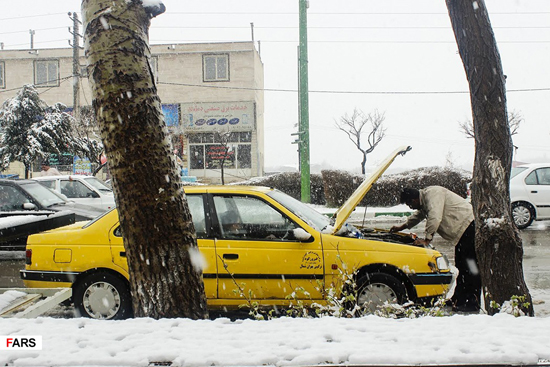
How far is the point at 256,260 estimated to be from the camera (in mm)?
4652

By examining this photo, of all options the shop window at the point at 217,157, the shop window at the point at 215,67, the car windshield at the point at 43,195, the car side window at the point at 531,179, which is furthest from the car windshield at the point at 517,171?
the shop window at the point at 215,67

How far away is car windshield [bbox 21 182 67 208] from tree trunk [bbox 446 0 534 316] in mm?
8057

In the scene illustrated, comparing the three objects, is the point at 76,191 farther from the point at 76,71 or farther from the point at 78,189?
the point at 76,71

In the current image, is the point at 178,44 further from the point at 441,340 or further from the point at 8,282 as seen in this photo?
the point at 441,340

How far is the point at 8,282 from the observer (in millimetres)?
7000

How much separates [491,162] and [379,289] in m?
1.59

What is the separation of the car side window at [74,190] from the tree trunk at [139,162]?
349 inches

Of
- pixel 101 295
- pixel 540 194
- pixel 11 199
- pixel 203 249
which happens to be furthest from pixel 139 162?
pixel 540 194

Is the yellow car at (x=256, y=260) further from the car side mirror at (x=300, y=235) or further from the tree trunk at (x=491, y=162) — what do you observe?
the tree trunk at (x=491, y=162)

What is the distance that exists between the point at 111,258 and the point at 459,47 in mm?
3853

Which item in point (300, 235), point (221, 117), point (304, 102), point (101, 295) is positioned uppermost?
point (221, 117)

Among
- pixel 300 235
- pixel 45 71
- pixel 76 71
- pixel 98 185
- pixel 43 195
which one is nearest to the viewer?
pixel 300 235

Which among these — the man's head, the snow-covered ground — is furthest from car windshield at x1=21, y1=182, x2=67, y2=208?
the snow-covered ground

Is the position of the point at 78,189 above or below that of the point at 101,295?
above
